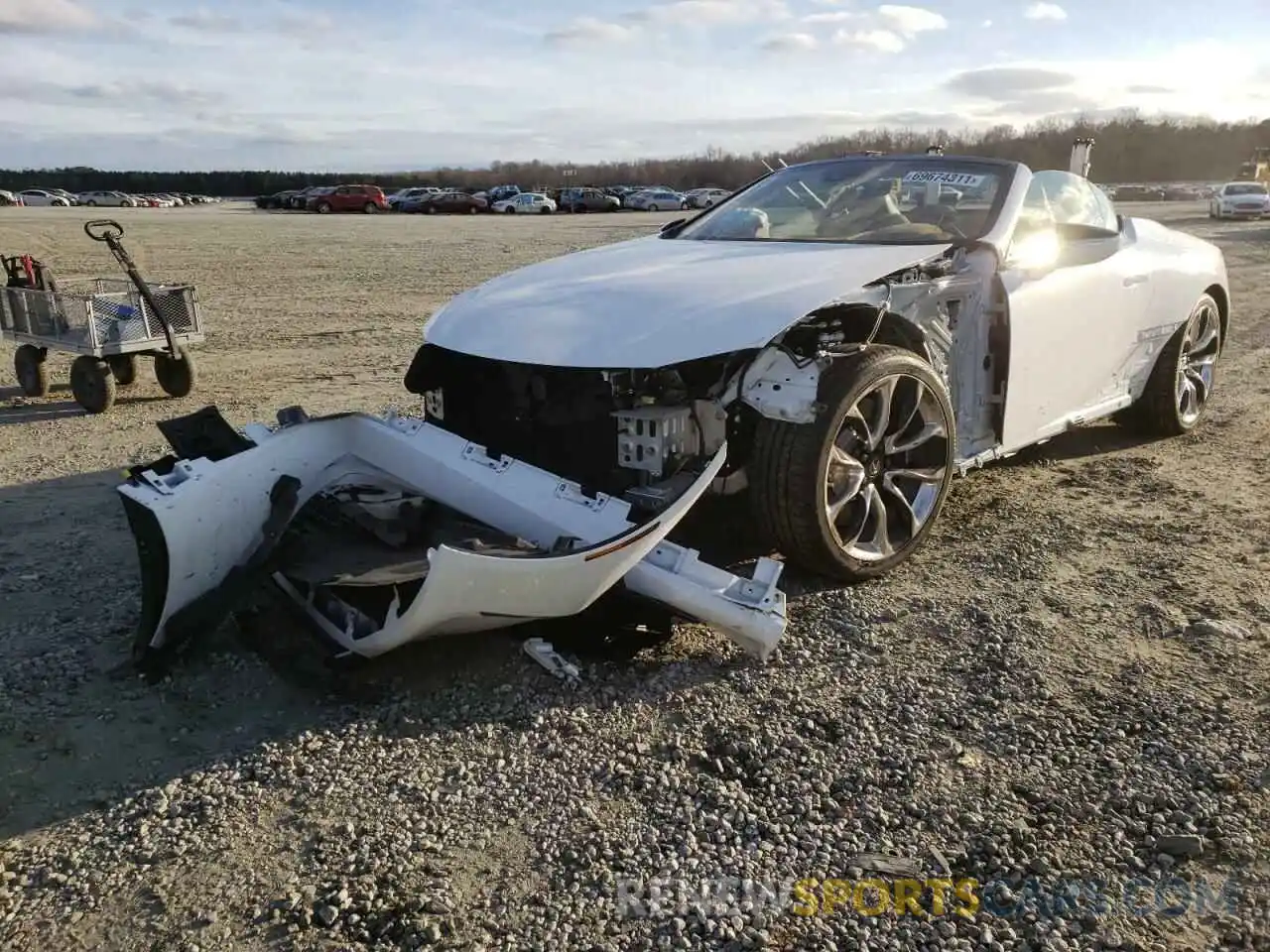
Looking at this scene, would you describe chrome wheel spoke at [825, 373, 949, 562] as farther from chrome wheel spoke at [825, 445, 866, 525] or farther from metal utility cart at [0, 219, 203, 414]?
metal utility cart at [0, 219, 203, 414]

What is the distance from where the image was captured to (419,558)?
10.9ft

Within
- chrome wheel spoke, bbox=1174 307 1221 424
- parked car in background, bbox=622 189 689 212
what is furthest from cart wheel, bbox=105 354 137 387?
parked car in background, bbox=622 189 689 212

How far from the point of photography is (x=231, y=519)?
3.52m

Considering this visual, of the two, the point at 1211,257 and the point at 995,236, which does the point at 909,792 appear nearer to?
the point at 995,236

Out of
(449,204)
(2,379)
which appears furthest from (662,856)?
(449,204)

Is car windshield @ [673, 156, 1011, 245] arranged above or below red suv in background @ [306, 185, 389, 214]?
below

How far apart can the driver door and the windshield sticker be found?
268 millimetres

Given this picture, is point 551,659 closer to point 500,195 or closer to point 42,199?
point 500,195

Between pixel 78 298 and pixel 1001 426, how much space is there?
6.18 m

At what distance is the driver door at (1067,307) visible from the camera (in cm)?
459

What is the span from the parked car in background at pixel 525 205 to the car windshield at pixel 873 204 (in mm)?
44697

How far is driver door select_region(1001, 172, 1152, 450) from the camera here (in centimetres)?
459

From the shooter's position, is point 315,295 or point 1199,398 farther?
point 315,295

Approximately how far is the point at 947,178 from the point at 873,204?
0.40 m
